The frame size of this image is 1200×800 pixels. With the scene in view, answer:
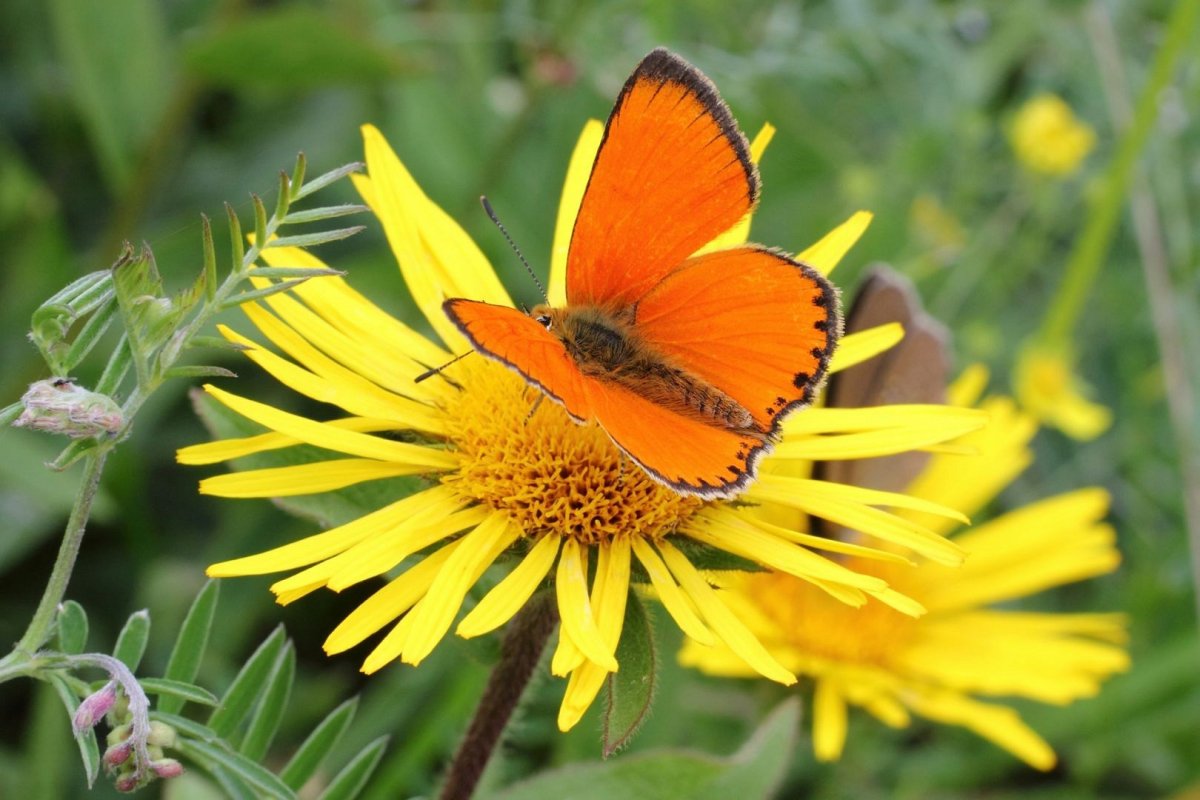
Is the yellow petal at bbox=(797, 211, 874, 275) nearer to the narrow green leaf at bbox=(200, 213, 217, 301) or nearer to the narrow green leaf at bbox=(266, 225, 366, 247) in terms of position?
the narrow green leaf at bbox=(266, 225, 366, 247)

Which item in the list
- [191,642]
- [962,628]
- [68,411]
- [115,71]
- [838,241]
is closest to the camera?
[68,411]

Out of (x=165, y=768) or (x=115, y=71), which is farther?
(x=115, y=71)

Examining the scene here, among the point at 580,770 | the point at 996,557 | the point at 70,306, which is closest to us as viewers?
the point at 70,306

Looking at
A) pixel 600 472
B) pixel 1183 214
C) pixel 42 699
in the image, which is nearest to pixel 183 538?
pixel 42 699

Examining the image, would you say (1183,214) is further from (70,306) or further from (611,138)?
(70,306)

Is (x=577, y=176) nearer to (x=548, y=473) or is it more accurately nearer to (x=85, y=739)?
(x=548, y=473)

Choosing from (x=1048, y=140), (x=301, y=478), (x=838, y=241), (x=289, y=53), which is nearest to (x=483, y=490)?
(x=301, y=478)

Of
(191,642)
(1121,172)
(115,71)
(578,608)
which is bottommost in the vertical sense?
(1121,172)

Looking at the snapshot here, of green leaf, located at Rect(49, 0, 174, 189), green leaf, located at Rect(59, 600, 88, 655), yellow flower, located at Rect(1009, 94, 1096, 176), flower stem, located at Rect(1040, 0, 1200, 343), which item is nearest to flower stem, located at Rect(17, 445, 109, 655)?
green leaf, located at Rect(59, 600, 88, 655)
